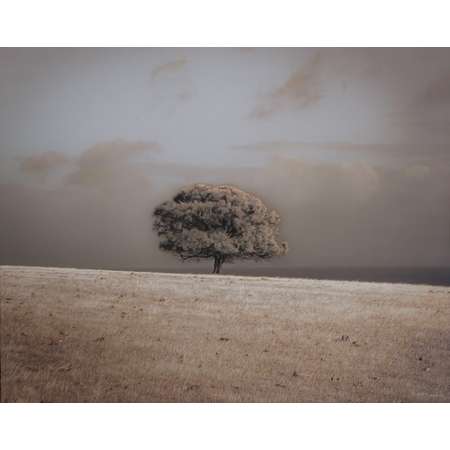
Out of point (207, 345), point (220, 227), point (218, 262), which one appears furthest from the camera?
point (218, 262)

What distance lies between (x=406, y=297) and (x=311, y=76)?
6.78m

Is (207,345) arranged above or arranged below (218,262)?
below

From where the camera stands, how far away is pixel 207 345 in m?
12.2

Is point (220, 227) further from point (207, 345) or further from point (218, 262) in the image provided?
point (207, 345)

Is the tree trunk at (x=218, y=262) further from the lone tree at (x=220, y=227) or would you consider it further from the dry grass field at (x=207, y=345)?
the dry grass field at (x=207, y=345)

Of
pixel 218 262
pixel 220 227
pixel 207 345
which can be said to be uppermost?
pixel 220 227

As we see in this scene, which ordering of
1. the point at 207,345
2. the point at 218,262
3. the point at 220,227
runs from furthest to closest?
the point at 218,262 → the point at 220,227 → the point at 207,345

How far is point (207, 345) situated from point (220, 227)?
11320mm

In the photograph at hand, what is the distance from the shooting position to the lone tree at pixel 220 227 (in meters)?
21.9

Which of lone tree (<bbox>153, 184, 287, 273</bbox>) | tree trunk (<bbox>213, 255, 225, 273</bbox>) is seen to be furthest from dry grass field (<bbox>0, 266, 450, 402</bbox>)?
tree trunk (<bbox>213, 255, 225, 273</bbox>)

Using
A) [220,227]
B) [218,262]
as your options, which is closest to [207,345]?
[220,227]

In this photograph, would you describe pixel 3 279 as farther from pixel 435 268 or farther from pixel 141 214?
pixel 435 268
